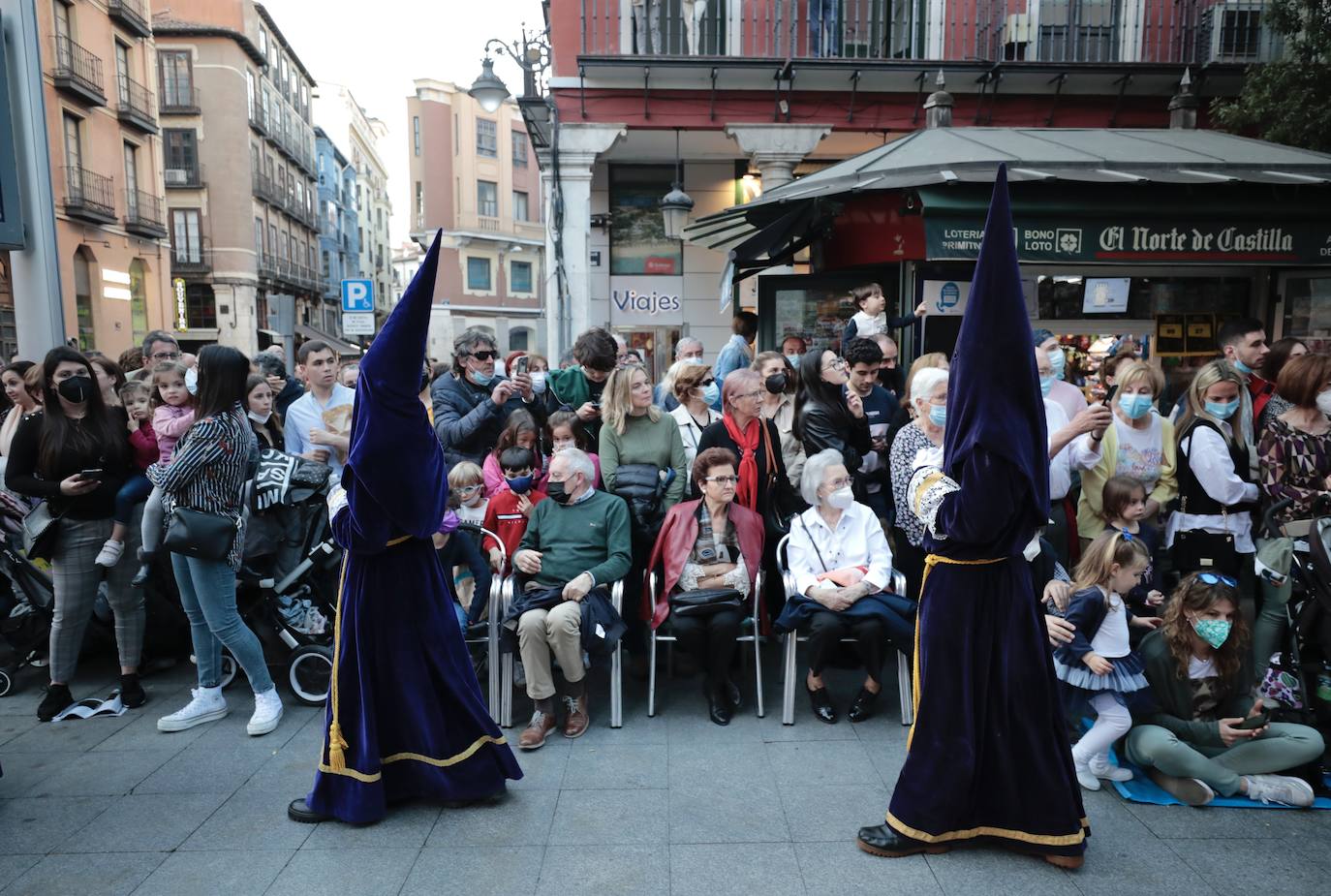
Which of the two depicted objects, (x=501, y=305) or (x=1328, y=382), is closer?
(x=1328, y=382)

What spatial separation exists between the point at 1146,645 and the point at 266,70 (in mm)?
51903

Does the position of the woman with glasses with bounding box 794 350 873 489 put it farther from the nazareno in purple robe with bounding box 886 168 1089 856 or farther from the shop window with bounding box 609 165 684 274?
the shop window with bounding box 609 165 684 274

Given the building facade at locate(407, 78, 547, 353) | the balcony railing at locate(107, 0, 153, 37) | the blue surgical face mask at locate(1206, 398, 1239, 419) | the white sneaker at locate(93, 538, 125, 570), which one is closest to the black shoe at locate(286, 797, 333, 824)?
the white sneaker at locate(93, 538, 125, 570)

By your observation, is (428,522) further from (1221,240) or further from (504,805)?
(1221,240)

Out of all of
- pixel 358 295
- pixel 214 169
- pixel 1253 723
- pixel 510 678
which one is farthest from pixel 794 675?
pixel 214 169

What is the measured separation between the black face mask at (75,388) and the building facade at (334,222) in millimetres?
54793

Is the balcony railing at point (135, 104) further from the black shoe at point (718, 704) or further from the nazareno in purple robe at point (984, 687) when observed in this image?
the nazareno in purple robe at point (984, 687)

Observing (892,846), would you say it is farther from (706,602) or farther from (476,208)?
(476,208)

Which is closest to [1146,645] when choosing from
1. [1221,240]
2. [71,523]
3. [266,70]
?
[1221,240]

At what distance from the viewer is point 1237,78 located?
13.4m

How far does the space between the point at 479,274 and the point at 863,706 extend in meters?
43.3

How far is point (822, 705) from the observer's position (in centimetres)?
493

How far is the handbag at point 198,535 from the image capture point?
454 cm

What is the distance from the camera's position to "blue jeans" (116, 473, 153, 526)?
5.21 m
